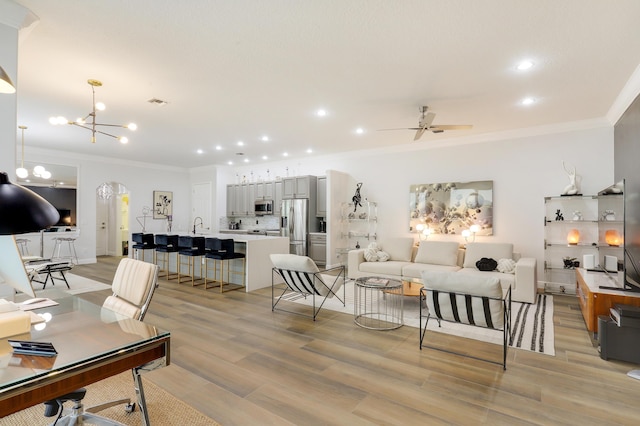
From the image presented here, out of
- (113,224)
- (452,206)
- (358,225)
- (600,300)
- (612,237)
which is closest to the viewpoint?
(600,300)

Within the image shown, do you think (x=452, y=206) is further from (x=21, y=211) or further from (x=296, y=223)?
(x=21, y=211)

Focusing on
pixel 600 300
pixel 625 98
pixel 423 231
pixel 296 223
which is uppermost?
pixel 625 98

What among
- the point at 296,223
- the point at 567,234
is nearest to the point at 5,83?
the point at 296,223

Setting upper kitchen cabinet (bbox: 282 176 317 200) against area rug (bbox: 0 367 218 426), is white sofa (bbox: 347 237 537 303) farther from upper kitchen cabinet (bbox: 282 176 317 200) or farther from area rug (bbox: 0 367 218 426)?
area rug (bbox: 0 367 218 426)

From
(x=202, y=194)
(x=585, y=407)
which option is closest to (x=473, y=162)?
(x=585, y=407)

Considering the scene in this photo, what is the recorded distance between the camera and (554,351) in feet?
10.6

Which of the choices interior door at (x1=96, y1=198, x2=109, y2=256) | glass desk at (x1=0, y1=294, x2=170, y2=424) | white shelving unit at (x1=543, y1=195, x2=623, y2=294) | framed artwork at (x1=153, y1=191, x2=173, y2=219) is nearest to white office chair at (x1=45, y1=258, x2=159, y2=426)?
glass desk at (x1=0, y1=294, x2=170, y2=424)

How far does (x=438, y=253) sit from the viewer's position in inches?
234

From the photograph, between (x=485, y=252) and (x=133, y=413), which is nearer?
(x=133, y=413)

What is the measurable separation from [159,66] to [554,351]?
17.1 feet

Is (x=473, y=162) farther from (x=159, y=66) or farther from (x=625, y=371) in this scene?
(x=159, y=66)

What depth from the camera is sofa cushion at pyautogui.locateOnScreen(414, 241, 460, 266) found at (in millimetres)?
5848

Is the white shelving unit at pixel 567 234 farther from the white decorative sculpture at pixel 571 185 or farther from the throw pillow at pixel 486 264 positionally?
the throw pillow at pixel 486 264

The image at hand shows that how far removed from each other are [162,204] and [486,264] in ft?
31.8
